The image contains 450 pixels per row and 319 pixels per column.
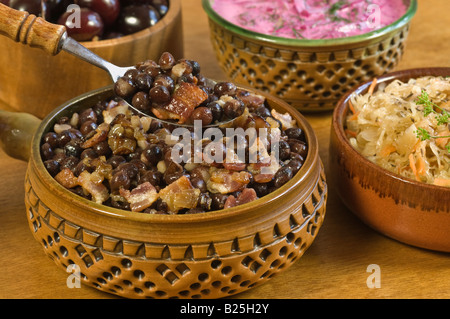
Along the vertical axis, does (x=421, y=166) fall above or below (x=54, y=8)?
below

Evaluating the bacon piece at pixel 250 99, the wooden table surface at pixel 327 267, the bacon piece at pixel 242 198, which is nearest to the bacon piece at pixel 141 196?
the bacon piece at pixel 242 198

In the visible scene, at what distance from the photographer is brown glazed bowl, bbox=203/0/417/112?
1736 millimetres

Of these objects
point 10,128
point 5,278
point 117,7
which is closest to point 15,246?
point 5,278

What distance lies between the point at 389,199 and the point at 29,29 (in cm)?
87

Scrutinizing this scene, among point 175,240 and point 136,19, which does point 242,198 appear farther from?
point 136,19

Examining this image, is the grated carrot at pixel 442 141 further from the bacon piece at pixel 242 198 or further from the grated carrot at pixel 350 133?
the bacon piece at pixel 242 198

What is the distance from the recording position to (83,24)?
1745mm

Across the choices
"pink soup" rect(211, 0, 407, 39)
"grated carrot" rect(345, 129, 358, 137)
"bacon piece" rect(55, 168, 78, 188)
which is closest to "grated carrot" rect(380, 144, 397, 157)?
"grated carrot" rect(345, 129, 358, 137)

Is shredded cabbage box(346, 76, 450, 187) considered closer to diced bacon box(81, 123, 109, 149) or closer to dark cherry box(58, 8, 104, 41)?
diced bacon box(81, 123, 109, 149)

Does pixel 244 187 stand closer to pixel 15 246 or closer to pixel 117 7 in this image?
pixel 15 246

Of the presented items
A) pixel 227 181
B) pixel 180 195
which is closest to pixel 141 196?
pixel 180 195

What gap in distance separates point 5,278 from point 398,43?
4.14 feet

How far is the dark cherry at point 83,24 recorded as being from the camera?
5.73 ft

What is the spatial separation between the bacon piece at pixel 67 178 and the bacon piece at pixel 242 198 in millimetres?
319
